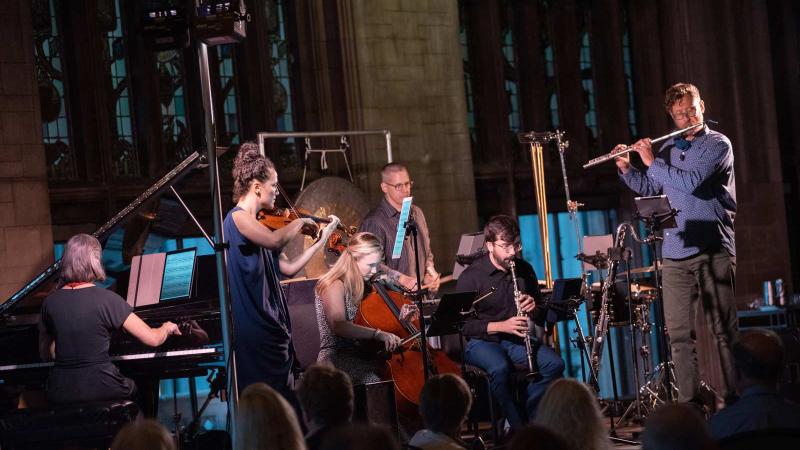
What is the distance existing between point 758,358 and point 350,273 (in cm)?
318

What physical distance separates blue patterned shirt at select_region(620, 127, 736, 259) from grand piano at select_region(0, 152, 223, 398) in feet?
8.95

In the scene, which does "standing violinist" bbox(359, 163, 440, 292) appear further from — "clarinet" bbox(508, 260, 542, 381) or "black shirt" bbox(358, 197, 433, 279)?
"clarinet" bbox(508, 260, 542, 381)

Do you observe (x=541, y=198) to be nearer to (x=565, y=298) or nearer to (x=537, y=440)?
(x=565, y=298)

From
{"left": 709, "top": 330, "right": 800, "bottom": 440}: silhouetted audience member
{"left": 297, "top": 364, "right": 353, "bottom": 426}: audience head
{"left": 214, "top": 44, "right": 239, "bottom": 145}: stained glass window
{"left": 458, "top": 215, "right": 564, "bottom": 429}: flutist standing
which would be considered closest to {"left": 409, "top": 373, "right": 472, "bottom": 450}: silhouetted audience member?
{"left": 297, "top": 364, "right": 353, "bottom": 426}: audience head

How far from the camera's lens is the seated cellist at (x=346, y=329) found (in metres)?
6.43

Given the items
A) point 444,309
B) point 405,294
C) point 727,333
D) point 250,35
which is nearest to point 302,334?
point 405,294

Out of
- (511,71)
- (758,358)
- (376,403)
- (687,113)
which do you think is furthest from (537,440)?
(511,71)

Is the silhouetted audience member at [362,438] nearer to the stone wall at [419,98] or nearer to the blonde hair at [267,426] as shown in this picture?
the blonde hair at [267,426]

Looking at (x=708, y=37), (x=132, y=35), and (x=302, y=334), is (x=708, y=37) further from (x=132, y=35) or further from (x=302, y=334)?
(x=302, y=334)

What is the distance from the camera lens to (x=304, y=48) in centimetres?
1074

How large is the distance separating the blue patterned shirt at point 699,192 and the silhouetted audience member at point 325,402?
3.46 m

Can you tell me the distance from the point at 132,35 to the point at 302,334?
3912 millimetres

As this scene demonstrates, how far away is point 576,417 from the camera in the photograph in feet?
11.1

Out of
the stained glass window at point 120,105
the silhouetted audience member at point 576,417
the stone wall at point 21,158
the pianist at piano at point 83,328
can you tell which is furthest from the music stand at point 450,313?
the stained glass window at point 120,105
